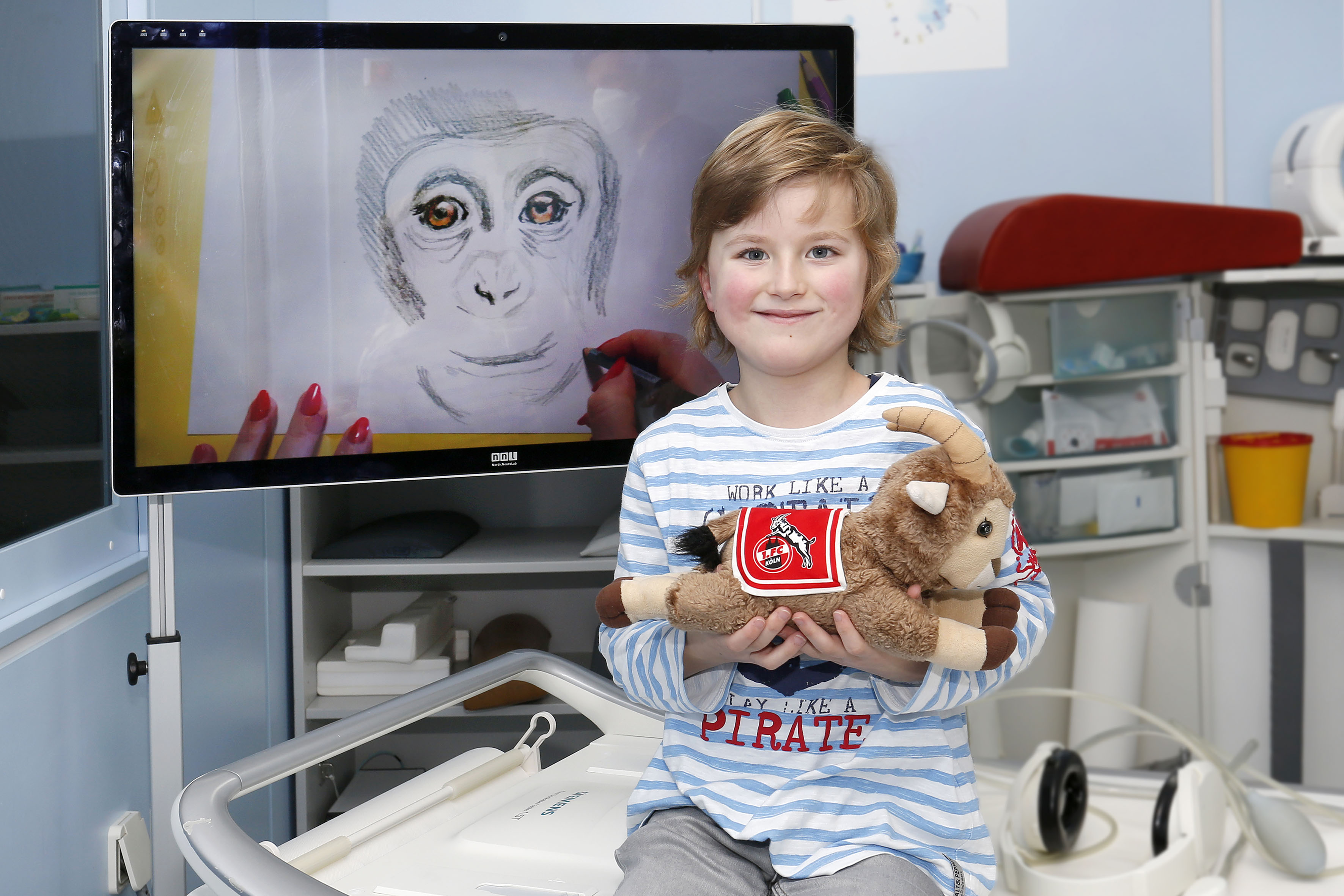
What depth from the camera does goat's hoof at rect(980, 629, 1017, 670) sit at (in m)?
0.67

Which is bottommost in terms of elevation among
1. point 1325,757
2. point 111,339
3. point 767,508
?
point 1325,757

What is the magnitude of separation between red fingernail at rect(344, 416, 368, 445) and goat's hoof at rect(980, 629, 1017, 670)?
0.73 metres

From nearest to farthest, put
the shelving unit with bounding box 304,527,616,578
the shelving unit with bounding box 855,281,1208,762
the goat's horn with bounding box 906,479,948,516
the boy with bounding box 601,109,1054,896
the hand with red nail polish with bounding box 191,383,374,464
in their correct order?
the goat's horn with bounding box 906,479,948,516 < the boy with bounding box 601,109,1054,896 < the hand with red nail polish with bounding box 191,383,374,464 < the shelving unit with bounding box 304,527,616,578 < the shelving unit with bounding box 855,281,1208,762

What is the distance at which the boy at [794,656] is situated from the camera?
0.75 m

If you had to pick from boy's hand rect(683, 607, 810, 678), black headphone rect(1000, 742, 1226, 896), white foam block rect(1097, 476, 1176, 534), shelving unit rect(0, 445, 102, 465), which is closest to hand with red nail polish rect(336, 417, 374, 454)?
shelving unit rect(0, 445, 102, 465)

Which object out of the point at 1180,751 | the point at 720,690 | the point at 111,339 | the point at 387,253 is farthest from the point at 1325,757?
the point at 111,339

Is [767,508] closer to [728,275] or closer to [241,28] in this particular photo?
[728,275]

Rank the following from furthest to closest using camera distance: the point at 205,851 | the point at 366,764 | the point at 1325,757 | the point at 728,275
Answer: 1. the point at 1325,757
2. the point at 366,764
3. the point at 728,275
4. the point at 205,851

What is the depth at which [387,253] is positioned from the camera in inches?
45.4

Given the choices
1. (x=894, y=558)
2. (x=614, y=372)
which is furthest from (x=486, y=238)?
(x=894, y=558)

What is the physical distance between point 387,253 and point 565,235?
21 cm

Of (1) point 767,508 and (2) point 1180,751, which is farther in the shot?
(2) point 1180,751

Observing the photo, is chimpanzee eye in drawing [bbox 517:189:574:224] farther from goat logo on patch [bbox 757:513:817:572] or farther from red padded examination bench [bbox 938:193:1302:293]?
red padded examination bench [bbox 938:193:1302:293]

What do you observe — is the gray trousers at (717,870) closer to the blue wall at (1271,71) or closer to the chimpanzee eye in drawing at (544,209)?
the chimpanzee eye in drawing at (544,209)
